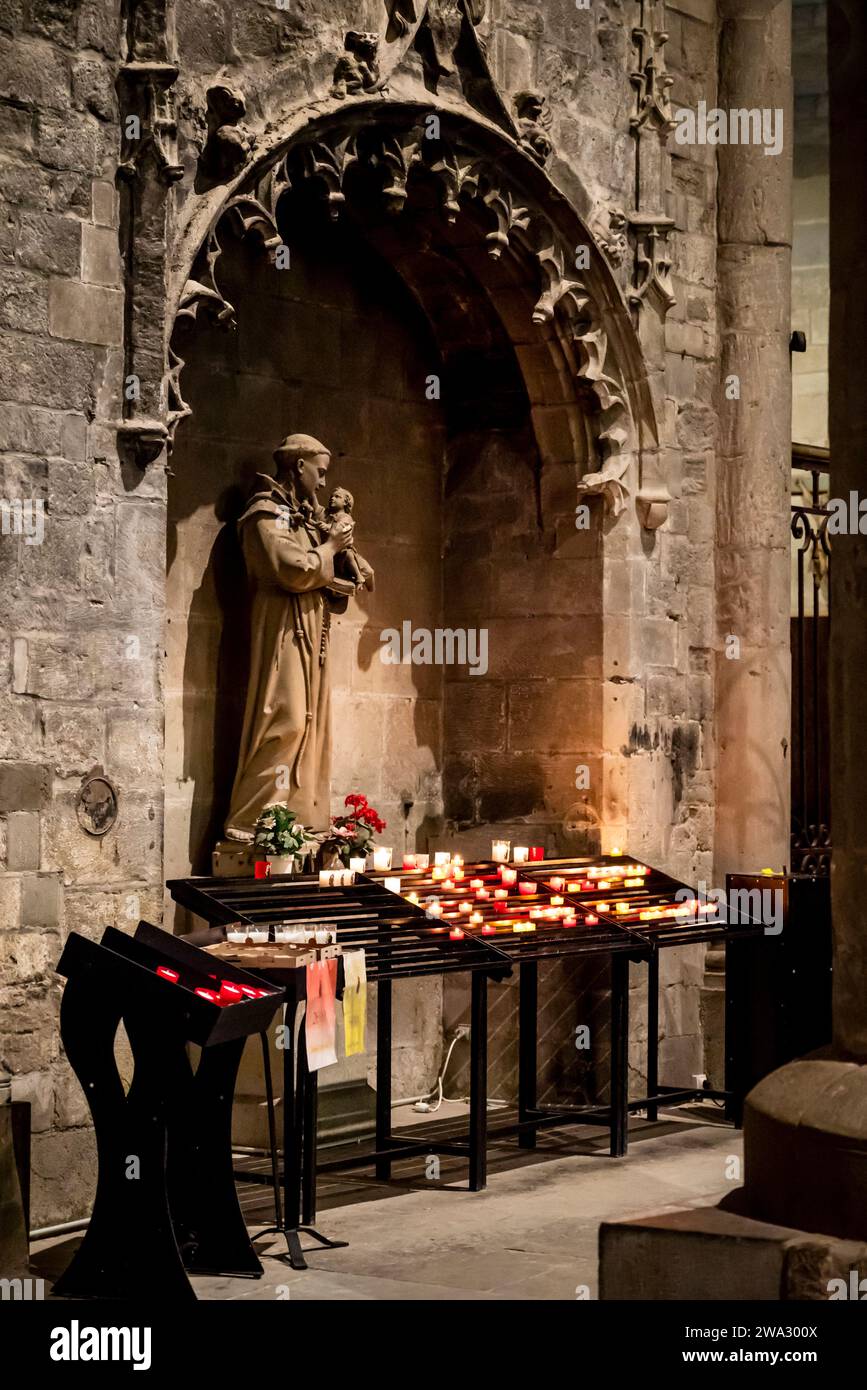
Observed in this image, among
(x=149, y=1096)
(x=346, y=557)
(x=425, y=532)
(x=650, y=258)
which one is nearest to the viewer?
(x=149, y=1096)

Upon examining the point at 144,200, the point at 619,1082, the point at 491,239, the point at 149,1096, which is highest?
the point at 491,239

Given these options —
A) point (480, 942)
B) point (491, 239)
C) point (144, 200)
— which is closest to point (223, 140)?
point (144, 200)

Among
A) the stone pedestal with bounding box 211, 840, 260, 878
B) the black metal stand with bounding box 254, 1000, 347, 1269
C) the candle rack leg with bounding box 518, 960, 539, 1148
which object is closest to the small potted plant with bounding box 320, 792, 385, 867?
the stone pedestal with bounding box 211, 840, 260, 878

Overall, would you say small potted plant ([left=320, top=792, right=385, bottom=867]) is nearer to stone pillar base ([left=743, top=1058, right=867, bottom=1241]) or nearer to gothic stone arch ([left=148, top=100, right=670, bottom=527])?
gothic stone arch ([left=148, top=100, right=670, bottom=527])

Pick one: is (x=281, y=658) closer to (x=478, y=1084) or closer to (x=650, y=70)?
(x=478, y=1084)

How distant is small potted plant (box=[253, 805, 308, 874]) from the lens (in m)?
7.99

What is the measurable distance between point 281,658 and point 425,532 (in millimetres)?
1775

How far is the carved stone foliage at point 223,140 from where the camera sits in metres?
7.51

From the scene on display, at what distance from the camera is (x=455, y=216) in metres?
8.80

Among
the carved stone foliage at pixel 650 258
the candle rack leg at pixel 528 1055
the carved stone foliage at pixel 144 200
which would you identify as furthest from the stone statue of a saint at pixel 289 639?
the carved stone foliage at pixel 650 258
